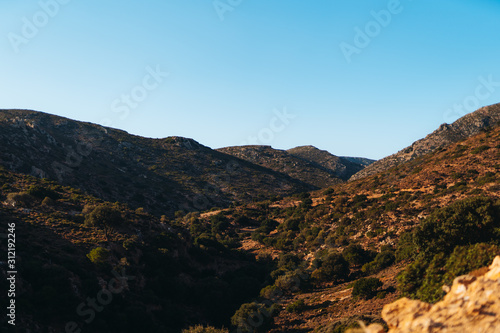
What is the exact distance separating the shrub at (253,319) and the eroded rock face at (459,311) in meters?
19.2

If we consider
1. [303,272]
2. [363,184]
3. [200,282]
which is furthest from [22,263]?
[363,184]

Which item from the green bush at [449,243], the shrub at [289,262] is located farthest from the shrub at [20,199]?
the green bush at [449,243]

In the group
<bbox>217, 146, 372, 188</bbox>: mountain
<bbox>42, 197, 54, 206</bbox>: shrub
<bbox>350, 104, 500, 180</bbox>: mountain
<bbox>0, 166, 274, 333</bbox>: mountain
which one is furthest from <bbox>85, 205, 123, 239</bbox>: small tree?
<bbox>217, 146, 372, 188</bbox>: mountain

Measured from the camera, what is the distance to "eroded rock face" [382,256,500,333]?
30.5 ft

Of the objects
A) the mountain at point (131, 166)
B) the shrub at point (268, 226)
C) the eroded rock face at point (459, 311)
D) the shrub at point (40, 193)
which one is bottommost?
the eroded rock face at point (459, 311)

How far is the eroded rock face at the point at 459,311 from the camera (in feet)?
30.5

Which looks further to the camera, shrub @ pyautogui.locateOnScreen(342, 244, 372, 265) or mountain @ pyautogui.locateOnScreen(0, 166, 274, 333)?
shrub @ pyautogui.locateOnScreen(342, 244, 372, 265)

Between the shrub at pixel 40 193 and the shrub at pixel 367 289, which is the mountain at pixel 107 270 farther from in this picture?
the shrub at pixel 367 289

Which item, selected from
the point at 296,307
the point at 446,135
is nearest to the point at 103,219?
the point at 296,307

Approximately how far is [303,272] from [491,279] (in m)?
31.9

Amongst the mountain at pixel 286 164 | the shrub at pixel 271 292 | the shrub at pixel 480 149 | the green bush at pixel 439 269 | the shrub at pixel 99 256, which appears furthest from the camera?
the mountain at pixel 286 164

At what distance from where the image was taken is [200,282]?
128ft

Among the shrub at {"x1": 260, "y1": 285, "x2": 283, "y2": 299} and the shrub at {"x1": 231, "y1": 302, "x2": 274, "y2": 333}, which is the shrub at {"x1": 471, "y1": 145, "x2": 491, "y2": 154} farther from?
the shrub at {"x1": 231, "y1": 302, "x2": 274, "y2": 333}

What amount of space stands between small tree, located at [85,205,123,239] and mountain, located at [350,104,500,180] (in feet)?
309
